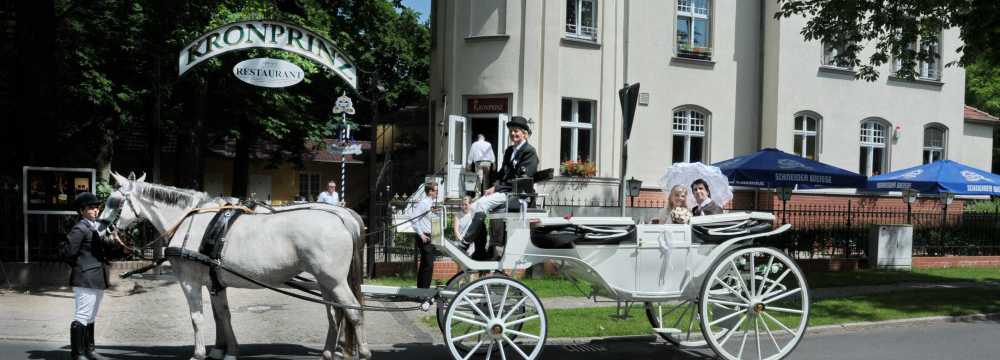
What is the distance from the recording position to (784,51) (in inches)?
846

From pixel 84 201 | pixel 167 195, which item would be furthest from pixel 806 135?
pixel 84 201

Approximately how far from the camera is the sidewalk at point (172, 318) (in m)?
8.98

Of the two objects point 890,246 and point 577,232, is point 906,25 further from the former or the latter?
point 577,232

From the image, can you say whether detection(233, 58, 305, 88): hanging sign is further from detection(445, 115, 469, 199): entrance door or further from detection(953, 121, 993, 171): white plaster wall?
detection(953, 121, 993, 171): white plaster wall

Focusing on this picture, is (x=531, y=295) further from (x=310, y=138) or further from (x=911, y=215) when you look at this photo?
(x=310, y=138)

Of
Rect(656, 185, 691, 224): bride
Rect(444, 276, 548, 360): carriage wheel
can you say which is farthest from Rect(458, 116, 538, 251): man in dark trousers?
Rect(656, 185, 691, 224): bride

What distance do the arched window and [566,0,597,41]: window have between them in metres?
Answer: 12.4

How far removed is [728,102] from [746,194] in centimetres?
259

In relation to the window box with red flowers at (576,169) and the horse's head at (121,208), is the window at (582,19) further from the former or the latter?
the horse's head at (121,208)

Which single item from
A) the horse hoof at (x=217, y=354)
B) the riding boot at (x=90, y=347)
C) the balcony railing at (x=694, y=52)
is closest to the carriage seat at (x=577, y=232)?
the horse hoof at (x=217, y=354)

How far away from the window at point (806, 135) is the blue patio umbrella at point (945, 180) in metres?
3.86

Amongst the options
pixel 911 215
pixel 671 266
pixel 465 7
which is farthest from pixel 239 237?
pixel 911 215

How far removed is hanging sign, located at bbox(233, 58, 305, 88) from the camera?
39.6 feet

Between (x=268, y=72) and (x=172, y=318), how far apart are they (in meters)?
4.09
